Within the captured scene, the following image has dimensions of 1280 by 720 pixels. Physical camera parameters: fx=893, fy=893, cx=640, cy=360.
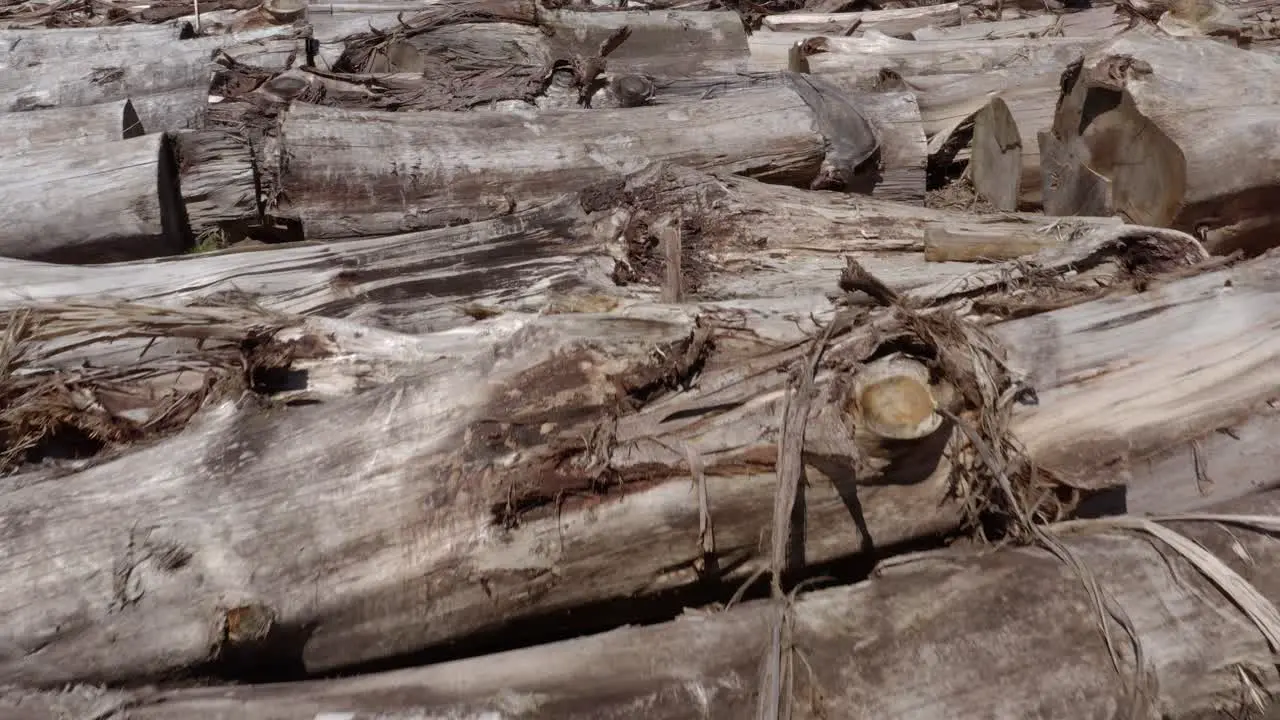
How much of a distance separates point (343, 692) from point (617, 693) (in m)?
0.52

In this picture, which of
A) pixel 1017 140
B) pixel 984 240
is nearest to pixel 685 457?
pixel 984 240

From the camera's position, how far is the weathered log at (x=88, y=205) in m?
3.33

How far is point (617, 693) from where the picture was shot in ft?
5.34

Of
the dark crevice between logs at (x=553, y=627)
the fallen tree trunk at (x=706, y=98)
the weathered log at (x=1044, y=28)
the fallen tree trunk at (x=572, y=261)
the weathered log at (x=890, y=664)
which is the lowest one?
the dark crevice between logs at (x=553, y=627)

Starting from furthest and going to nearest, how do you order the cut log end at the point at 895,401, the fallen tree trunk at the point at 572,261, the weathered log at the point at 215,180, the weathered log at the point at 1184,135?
the weathered log at the point at 215,180
the weathered log at the point at 1184,135
the fallen tree trunk at the point at 572,261
the cut log end at the point at 895,401

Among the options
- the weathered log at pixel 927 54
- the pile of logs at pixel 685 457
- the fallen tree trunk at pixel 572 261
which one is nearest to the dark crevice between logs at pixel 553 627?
the pile of logs at pixel 685 457

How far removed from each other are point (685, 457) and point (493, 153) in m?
2.06

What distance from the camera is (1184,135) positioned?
293 centimetres

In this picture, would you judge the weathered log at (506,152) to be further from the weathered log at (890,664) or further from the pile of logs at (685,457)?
the weathered log at (890,664)

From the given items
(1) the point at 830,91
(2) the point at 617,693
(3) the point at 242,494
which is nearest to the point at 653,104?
(1) the point at 830,91

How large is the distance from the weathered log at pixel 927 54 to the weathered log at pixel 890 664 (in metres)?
3.57

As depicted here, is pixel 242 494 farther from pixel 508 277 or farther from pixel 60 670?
pixel 508 277

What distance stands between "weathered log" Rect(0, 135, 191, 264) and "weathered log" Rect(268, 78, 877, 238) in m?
0.52

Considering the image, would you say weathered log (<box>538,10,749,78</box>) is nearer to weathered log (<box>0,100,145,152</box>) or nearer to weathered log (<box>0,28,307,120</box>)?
weathered log (<box>0,28,307,120</box>)
